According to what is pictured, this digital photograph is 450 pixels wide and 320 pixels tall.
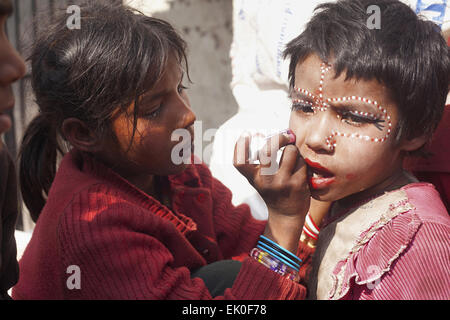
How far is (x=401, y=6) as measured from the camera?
1.42 meters

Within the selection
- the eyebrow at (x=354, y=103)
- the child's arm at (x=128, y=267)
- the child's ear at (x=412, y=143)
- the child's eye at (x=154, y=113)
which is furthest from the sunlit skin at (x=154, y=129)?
the child's ear at (x=412, y=143)

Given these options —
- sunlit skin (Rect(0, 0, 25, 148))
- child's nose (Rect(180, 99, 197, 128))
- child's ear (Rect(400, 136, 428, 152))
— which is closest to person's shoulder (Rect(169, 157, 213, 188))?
child's nose (Rect(180, 99, 197, 128))

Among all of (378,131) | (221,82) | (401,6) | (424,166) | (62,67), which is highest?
(401,6)

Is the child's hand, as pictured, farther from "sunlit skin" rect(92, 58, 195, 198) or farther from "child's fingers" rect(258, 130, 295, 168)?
"sunlit skin" rect(92, 58, 195, 198)

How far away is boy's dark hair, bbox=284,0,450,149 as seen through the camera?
1.30 m

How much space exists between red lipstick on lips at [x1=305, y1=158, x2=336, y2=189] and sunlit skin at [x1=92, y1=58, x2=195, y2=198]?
0.38m

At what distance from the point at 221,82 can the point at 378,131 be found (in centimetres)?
249

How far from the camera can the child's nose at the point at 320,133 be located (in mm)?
1333

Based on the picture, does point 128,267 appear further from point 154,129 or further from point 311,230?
point 311,230

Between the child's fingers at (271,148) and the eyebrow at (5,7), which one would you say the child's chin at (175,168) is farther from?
the eyebrow at (5,7)

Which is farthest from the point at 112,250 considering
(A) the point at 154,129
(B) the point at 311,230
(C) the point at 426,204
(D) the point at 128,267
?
(C) the point at 426,204

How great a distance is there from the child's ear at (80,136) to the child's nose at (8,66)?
555mm
